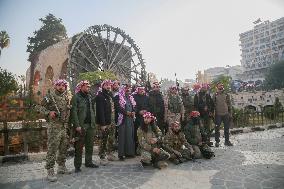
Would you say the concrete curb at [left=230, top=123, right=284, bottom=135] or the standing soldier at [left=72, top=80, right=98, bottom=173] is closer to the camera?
the standing soldier at [left=72, top=80, right=98, bottom=173]

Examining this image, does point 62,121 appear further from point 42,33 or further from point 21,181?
point 42,33

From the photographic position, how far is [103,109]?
647cm

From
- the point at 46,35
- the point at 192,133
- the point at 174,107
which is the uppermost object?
the point at 46,35

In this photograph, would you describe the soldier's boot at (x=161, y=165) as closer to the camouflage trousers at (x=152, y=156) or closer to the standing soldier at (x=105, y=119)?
the camouflage trousers at (x=152, y=156)

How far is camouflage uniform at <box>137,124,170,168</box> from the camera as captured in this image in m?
6.02

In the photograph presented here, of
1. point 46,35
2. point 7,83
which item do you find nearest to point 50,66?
point 7,83

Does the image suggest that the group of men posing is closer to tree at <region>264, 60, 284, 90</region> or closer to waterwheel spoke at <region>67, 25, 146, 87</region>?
waterwheel spoke at <region>67, 25, 146, 87</region>

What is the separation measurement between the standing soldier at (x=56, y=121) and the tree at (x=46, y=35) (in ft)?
101

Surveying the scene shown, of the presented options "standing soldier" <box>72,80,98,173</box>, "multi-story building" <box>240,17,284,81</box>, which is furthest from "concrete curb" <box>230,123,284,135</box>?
"multi-story building" <box>240,17,284,81</box>

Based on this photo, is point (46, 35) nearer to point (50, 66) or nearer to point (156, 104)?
point (50, 66)

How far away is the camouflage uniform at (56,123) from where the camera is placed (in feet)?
17.2

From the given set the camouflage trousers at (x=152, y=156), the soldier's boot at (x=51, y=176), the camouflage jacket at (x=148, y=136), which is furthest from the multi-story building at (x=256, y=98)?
the soldier's boot at (x=51, y=176)

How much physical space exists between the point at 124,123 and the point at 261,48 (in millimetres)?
87304

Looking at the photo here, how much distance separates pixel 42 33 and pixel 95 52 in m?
18.8
